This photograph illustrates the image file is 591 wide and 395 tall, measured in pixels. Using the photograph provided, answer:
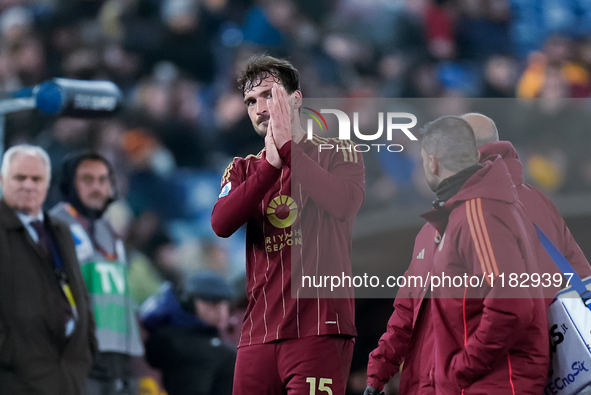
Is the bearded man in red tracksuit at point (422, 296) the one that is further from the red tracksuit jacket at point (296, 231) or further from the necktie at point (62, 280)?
the necktie at point (62, 280)

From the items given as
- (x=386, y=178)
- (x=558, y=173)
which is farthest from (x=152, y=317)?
(x=558, y=173)

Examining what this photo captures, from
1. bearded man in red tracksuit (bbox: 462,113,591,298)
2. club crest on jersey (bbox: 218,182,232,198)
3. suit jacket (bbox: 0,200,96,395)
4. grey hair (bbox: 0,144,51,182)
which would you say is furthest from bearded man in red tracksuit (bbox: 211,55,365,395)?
grey hair (bbox: 0,144,51,182)

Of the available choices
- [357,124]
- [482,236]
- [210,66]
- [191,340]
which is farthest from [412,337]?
[210,66]

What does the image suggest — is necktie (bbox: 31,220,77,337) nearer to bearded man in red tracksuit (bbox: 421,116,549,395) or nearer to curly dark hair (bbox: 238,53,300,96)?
curly dark hair (bbox: 238,53,300,96)

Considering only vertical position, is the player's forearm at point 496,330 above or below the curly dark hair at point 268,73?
below

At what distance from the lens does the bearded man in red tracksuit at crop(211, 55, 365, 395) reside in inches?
105

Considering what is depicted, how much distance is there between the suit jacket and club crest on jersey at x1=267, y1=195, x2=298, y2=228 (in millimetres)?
1893

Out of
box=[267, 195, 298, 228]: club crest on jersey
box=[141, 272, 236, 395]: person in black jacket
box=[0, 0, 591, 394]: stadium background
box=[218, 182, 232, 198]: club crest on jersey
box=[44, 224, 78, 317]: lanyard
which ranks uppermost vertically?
box=[0, 0, 591, 394]: stadium background

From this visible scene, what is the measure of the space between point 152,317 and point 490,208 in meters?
2.99

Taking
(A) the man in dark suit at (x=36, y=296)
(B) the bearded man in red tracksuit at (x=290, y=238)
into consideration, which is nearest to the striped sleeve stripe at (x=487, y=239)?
(B) the bearded man in red tracksuit at (x=290, y=238)

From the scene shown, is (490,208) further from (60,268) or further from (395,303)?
(60,268)

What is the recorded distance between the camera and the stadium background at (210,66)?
6008 mm

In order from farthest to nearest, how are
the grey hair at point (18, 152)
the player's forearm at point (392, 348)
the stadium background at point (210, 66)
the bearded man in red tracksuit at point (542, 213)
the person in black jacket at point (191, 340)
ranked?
1. the stadium background at point (210, 66)
2. the person in black jacket at point (191, 340)
3. the grey hair at point (18, 152)
4. the player's forearm at point (392, 348)
5. the bearded man in red tracksuit at point (542, 213)

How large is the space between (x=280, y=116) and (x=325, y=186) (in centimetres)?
31
